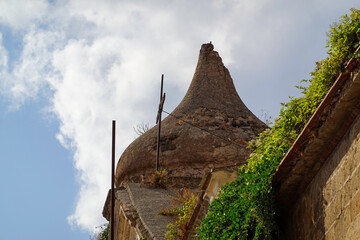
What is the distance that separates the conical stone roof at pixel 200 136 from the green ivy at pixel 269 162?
5.33 m

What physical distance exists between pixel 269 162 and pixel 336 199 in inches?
40.7

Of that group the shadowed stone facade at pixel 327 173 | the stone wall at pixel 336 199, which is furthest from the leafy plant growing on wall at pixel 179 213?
the stone wall at pixel 336 199

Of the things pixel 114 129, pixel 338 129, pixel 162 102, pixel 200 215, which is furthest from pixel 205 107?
pixel 338 129

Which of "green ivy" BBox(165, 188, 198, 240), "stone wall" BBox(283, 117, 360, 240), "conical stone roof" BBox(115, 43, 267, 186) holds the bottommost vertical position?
"stone wall" BBox(283, 117, 360, 240)

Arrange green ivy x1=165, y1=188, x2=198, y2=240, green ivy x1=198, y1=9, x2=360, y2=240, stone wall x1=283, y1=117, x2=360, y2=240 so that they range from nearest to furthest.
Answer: stone wall x1=283, y1=117, x2=360, y2=240 → green ivy x1=198, y1=9, x2=360, y2=240 → green ivy x1=165, y1=188, x2=198, y2=240

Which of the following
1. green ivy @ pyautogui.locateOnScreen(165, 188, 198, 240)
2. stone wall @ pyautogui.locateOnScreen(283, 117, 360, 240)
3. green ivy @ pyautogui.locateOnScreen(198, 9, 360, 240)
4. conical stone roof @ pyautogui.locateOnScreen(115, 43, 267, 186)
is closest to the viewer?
stone wall @ pyautogui.locateOnScreen(283, 117, 360, 240)

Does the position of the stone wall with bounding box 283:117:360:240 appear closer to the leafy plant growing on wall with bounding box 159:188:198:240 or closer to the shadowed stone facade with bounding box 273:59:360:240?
the shadowed stone facade with bounding box 273:59:360:240

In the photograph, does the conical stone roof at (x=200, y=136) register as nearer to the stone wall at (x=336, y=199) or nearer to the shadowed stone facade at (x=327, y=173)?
the shadowed stone facade at (x=327, y=173)

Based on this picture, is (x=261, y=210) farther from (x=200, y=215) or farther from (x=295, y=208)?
(x=200, y=215)

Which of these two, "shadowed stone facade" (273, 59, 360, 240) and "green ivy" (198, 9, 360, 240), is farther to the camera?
"green ivy" (198, 9, 360, 240)

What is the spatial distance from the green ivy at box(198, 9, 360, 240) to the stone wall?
0.31 m

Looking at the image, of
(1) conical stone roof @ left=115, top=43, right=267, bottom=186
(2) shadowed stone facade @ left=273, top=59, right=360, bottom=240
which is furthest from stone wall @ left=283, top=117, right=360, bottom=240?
(1) conical stone roof @ left=115, top=43, right=267, bottom=186

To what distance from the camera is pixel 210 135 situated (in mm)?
11570

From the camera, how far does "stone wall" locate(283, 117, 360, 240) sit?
12.7 ft
